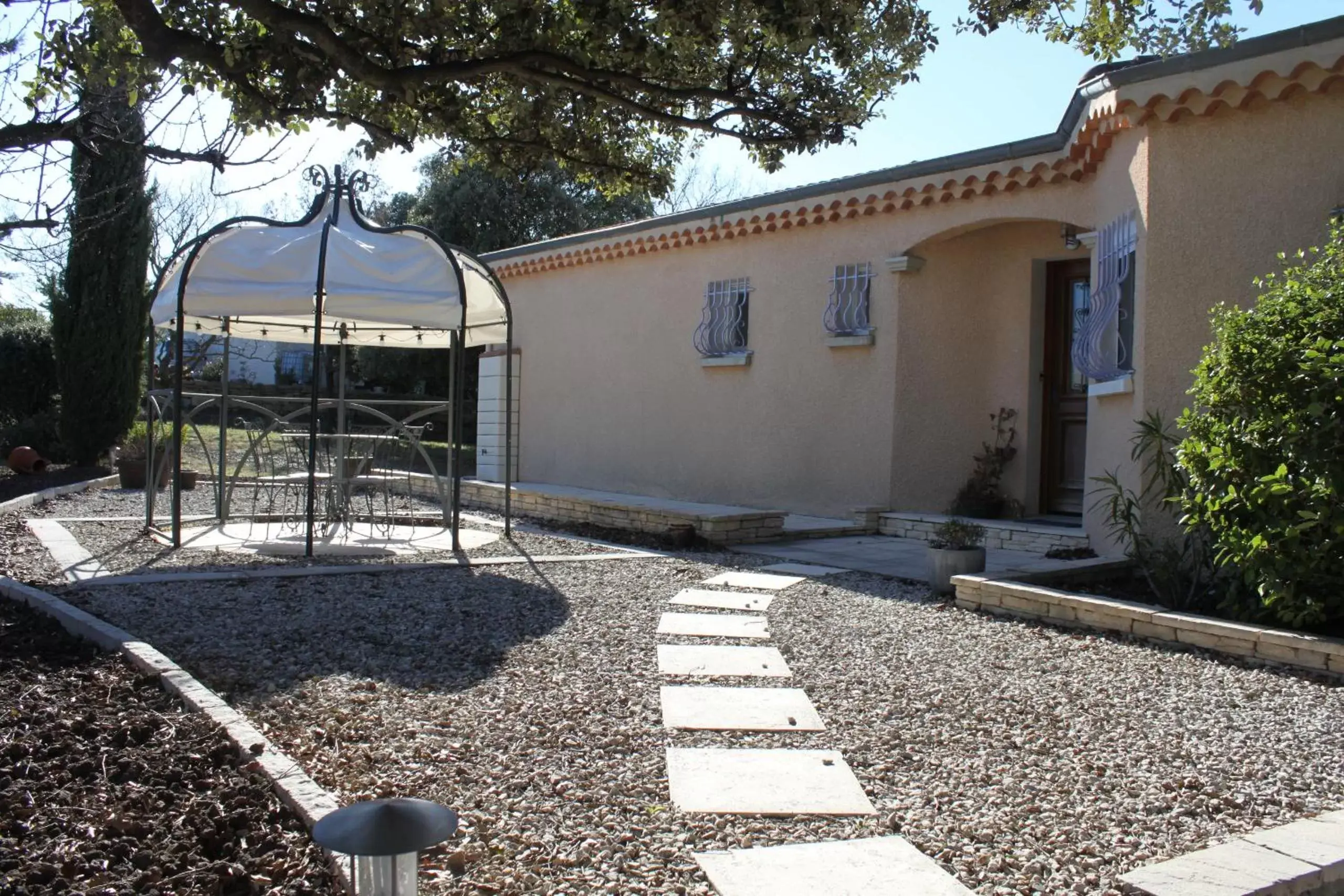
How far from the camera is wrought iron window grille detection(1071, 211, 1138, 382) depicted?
713 centimetres

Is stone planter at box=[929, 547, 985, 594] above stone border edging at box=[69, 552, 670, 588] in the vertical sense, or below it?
above

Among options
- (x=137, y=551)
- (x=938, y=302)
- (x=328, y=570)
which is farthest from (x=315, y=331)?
(x=938, y=302)

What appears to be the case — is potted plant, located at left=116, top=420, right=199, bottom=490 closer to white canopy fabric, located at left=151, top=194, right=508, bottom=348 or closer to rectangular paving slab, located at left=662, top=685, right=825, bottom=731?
white canopy fabric, located at left=151, top=194, right=508, bottom=348

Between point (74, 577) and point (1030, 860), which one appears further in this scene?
point (74, 577)

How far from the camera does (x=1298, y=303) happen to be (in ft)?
16.7

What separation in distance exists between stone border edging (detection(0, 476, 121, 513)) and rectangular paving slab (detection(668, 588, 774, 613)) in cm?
684

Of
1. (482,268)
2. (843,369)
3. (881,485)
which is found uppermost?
(482,268)

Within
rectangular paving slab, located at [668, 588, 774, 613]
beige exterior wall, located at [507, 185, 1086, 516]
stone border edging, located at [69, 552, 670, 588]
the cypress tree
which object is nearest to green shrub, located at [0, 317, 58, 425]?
the cypress tree

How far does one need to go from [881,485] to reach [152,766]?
743 centimetres

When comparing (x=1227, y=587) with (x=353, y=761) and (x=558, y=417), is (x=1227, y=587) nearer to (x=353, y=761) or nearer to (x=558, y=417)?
(x=353, y=761)

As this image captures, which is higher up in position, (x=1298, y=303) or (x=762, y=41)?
(x=762, y=41)

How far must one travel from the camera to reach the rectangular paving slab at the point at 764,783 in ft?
9.82

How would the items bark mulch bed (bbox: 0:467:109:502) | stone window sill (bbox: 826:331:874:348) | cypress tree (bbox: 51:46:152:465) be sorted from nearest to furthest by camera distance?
stone window sill (bbox: 826:331:874:348)
bark mulch bed (bbox: 0:467:109:502)
cypress tree (bbox: 51:46:152:465)

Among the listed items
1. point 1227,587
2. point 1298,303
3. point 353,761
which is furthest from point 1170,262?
point 353,761
